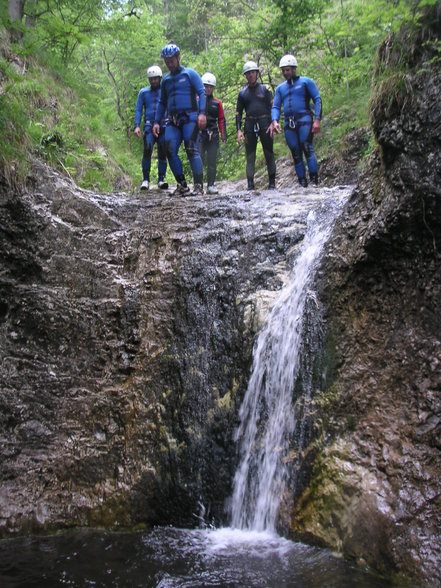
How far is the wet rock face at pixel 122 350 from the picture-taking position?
14.6ft

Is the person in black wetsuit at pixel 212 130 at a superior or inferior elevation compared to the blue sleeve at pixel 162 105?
superior

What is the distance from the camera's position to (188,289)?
527 centimetres

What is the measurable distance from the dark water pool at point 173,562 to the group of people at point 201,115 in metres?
5.07

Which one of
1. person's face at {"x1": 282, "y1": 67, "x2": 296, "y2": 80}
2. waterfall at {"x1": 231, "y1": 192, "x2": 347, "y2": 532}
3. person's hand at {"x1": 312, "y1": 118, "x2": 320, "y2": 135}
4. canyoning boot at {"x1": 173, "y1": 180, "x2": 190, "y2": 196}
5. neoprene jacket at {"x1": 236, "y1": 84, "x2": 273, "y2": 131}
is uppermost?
person's face at {"x1": 282, "y1": 67, "x2": 296, "y2": 80}

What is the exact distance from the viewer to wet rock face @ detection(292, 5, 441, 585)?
11.2ft

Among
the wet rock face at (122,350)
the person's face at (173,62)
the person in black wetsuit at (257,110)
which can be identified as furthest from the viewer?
Answer: the person in black wetsuit at (257,110)

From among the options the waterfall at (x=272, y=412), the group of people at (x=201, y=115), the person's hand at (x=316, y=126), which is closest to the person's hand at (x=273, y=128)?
Result: the group of people at (x=201, y=115)

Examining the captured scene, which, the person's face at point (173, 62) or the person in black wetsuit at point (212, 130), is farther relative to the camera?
the person in black wetsuit at point (212, 130)

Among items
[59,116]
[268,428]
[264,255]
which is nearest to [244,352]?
[268,428]

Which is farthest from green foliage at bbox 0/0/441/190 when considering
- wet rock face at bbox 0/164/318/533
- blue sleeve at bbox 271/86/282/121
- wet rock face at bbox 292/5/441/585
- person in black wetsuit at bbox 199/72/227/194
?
wet rock face at bbox 292/5/441/585

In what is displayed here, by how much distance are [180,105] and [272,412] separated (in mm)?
4943

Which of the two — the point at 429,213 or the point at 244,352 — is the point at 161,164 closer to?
the point at 244,352

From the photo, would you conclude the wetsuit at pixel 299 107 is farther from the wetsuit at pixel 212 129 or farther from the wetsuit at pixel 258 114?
the wetsuit at pixel 212 129

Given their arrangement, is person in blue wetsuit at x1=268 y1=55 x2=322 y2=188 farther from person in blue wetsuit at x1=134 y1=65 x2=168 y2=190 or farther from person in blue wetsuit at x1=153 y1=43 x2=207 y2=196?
person in blue wetsuit at x1=134 y1=65 x2=168 y2=190
